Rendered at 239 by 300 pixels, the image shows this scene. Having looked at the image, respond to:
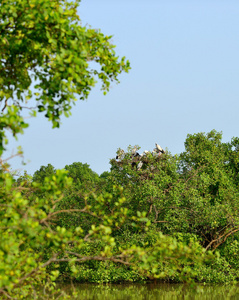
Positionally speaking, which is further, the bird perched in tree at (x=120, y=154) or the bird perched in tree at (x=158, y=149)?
the bird perched in tree at (x=158, y=149)

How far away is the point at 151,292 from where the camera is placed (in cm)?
3064

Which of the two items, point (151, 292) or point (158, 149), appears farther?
point (158, 149)

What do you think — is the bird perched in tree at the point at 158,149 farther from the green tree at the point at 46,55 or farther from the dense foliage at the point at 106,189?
the green tree at the point at 46,55

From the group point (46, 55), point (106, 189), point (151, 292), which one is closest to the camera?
point (46, 55)

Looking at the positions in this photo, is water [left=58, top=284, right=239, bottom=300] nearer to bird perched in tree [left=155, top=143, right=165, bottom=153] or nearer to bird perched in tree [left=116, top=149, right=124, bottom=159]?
bird perched in tree [left=116, top=149, right=124, bottom=159]

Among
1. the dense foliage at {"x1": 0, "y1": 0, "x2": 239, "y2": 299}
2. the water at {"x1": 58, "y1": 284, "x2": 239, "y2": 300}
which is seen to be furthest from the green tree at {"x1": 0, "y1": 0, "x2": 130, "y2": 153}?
the water at {"x1": 58, "y1": 284, "x2": 239, "y2": 300}

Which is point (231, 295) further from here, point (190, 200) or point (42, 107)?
point (42, 107)

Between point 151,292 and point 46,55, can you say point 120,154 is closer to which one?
point 151,292

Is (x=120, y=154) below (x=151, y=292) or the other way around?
the other way around

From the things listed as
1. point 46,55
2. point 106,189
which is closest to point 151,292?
point 106,189

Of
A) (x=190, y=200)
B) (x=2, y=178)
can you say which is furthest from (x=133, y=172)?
(x=2, y=178)

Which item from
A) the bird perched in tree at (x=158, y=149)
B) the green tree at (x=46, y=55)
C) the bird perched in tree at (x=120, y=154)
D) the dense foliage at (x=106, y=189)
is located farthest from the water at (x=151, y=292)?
the green tree at (x=46, y=55)

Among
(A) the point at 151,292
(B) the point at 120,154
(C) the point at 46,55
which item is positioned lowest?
(A) the point at 151,292

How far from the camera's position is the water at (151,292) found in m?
28.0
